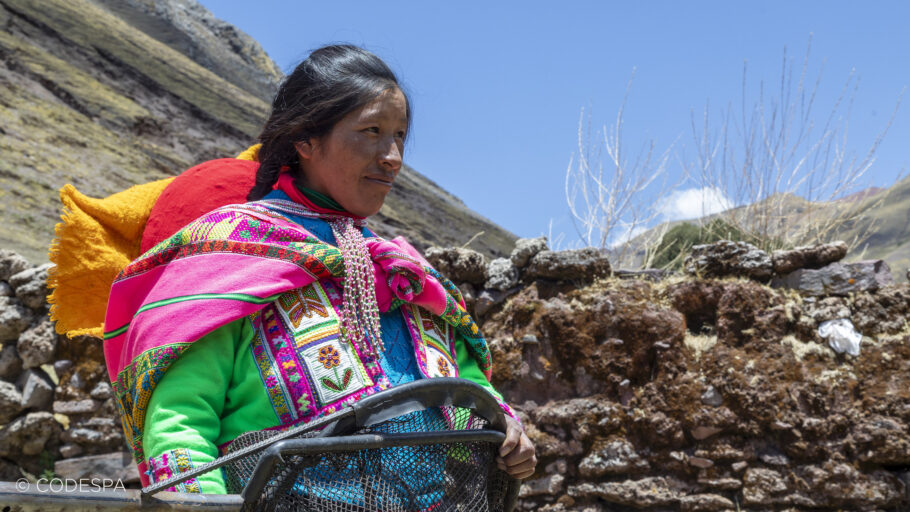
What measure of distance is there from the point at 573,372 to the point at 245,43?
6587 centimetres

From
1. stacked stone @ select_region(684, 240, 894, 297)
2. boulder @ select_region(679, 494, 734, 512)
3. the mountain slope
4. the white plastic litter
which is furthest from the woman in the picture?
the mountain slope

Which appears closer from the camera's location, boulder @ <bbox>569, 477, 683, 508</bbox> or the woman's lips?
the woman's lips

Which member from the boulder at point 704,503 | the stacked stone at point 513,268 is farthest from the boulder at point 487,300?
the boulder at point 704,503

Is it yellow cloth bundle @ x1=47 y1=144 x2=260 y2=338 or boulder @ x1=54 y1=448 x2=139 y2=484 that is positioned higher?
yellow cloth bundle @ x1=47 y1=144 x2=260 y2=338

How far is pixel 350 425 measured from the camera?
0.91m

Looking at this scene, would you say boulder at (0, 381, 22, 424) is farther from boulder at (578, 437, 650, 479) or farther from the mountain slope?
the mountain slope

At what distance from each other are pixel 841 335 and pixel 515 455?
125 inches

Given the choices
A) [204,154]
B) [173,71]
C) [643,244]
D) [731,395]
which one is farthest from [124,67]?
[731,395]

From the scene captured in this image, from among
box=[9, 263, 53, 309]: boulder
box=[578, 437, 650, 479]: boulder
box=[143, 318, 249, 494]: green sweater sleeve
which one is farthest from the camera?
box=[9, 263, 53, 309]: boulder

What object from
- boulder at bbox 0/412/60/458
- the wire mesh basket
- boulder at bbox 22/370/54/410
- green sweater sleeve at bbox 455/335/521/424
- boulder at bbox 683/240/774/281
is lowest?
boulder at bbox 0/412/60/458

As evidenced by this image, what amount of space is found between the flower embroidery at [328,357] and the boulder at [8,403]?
12.1ft

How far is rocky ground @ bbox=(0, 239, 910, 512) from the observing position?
3455 millimetres

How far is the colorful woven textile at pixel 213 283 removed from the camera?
1122mm

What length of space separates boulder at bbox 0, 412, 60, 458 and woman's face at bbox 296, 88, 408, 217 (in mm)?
3486
